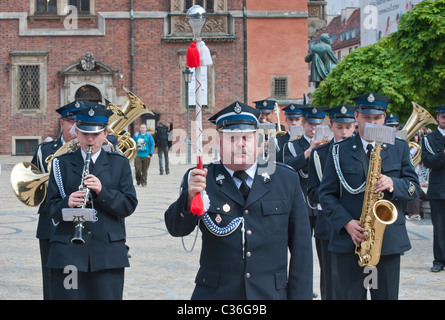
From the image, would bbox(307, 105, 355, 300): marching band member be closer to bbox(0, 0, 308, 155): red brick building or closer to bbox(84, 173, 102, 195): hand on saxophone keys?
bbox(84, 173, 102, 195): hand on saxophone keys

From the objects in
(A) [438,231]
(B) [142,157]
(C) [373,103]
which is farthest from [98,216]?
(B) [142,157]

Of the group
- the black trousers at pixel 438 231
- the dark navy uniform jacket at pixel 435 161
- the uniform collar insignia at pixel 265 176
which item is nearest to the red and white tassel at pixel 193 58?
the uniform collar insignia at pixel 265 176

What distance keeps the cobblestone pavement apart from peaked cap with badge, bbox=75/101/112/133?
95 centimetres

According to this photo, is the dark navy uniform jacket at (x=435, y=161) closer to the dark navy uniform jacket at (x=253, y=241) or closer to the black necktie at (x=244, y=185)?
the dark navy uniform jacket at (x=253, y=241)

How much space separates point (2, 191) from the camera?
2162 centimetres

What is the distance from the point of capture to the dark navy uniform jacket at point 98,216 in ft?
18.8

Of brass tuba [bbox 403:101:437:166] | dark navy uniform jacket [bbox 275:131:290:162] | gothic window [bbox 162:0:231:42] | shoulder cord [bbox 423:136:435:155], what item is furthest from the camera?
gothic window [bbox 162:0:231:42]

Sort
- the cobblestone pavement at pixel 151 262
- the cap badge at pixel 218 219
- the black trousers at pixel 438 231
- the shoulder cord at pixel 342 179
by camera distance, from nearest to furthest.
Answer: the cap badge at pixel 218 219, the shoulder cord at pixel 342 179, the cobblestone pavement at pixel 151 262, the black trousers at pixel 438 231

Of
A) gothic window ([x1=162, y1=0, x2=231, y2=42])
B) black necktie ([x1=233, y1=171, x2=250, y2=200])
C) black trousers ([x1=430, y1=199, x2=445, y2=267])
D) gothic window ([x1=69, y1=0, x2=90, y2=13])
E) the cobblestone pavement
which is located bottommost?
the cobblestone pavement

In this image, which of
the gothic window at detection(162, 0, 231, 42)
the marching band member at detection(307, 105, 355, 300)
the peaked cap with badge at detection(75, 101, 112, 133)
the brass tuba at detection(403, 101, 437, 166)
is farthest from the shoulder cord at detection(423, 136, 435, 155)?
the gothic window at detection(162, 0, 231, 42)

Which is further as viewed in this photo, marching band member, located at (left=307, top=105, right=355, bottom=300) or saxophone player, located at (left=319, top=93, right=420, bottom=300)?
marching band member, located at (left=307, top=105, right=355, bottom=300)

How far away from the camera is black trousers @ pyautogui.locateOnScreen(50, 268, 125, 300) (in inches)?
222

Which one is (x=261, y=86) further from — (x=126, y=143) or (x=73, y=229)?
(x=73, y=229)
